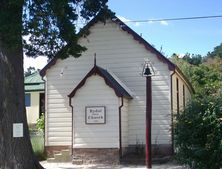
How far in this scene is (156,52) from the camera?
76.1 feet

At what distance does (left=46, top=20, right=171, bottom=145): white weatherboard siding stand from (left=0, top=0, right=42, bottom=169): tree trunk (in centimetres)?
736

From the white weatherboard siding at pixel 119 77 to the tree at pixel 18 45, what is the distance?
674 centimetres

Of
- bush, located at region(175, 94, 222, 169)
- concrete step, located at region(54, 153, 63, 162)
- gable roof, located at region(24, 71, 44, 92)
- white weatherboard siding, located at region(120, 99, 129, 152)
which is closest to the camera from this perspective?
bush, located at region(175, 94, 222, 169)

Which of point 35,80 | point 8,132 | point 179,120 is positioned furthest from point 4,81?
point 35,80

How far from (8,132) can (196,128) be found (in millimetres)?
5894

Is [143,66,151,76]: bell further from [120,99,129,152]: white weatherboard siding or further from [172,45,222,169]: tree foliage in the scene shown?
[120,99,129,152]: white weatherboard siding

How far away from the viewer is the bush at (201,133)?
13.7 metres

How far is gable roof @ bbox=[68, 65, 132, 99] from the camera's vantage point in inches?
860

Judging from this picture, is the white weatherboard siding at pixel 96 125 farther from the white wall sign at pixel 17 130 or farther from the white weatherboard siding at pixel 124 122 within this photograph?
the white wall sign at pixel 17 130

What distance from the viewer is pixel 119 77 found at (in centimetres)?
2402

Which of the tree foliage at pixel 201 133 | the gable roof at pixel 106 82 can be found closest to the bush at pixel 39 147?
the gable roof at pixel 106 82

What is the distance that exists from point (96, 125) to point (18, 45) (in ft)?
25.0

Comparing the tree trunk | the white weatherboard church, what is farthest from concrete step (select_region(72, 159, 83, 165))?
the tree trunk

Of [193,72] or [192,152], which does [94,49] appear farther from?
[193,72]
